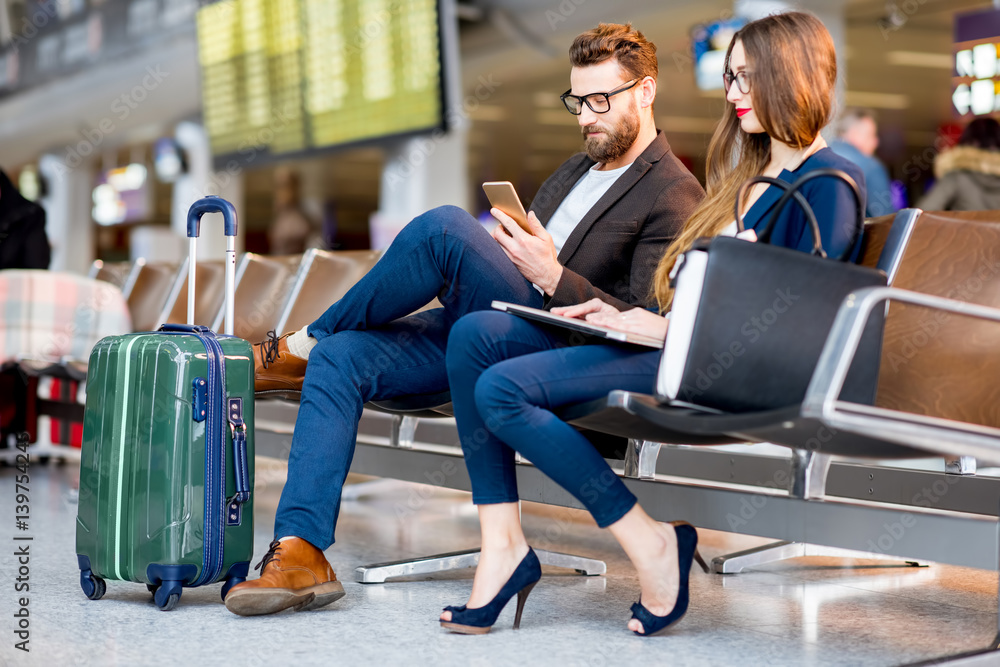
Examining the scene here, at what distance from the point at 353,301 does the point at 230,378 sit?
0.91 feet

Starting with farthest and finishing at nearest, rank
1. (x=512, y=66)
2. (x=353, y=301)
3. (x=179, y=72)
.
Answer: (x=179, y=72) → (x=512, y=66) → (x=353, y=301)

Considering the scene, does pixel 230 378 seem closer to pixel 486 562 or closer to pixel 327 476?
pixel 327 476

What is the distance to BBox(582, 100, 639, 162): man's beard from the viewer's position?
221 cm

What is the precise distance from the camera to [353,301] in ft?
6.77

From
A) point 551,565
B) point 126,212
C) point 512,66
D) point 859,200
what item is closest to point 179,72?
point 512,66

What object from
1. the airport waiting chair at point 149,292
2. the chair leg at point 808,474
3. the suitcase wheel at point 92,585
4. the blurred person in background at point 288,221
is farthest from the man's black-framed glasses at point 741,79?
the blurred person in background at point 288,221

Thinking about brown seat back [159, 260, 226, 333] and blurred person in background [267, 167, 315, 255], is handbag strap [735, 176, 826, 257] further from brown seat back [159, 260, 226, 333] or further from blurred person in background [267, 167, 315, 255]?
blurred person in background [267, 167, 315, 255]

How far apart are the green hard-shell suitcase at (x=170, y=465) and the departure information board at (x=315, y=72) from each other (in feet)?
14.3

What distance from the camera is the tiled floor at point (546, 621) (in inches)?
65.7

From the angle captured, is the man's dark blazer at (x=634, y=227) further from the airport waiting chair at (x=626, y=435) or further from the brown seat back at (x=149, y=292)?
the brown seat back at (x=149, y=292)

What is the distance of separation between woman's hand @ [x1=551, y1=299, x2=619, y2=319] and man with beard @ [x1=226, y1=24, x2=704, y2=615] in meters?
0.08

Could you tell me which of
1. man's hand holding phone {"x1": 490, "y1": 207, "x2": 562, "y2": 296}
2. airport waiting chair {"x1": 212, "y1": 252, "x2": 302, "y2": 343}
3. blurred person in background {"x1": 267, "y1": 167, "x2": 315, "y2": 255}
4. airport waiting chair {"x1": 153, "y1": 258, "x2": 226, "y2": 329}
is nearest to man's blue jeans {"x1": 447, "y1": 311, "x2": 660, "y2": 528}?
man's hand holding phone {"x1": 490, "y1": 207, "x2": 562, "y2": 296}

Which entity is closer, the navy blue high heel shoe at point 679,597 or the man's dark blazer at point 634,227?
the navy blue high heel shoe at point 679,597

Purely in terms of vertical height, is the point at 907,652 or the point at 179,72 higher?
the point at 179,72
